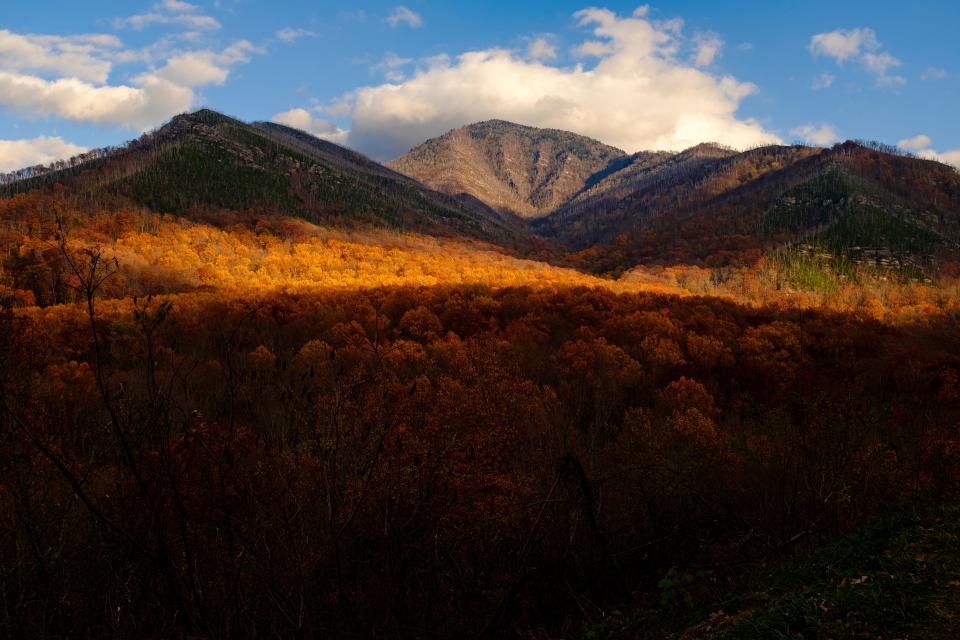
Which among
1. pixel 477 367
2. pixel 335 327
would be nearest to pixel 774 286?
pixel 335 327

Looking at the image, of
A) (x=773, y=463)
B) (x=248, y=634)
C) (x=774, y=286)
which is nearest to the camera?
(x=248, y=634)

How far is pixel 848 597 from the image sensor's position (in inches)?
222

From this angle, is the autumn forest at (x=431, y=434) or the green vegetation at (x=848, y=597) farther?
the autumn forest at (x=431, y=434)

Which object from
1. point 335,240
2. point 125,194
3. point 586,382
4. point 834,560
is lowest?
point 586,382

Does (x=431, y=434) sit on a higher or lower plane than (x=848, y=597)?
higher

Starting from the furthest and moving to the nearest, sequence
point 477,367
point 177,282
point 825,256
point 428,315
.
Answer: point 825,256 < point 177,282 < point 428,315 < point 477,367

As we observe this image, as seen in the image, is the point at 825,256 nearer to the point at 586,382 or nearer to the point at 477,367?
the point at 586,382

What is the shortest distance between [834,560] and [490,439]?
17.5 feet

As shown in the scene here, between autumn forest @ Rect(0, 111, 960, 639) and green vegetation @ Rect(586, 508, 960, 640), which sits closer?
green vegetation @ Rect(586, 508, 960, 640)

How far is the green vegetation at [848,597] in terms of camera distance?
5.31m

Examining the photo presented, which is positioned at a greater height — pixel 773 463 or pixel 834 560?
pixel 834 560

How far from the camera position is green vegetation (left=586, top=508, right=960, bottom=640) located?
209 inches

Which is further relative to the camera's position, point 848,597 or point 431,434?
point 431,434

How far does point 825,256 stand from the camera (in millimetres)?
186750
